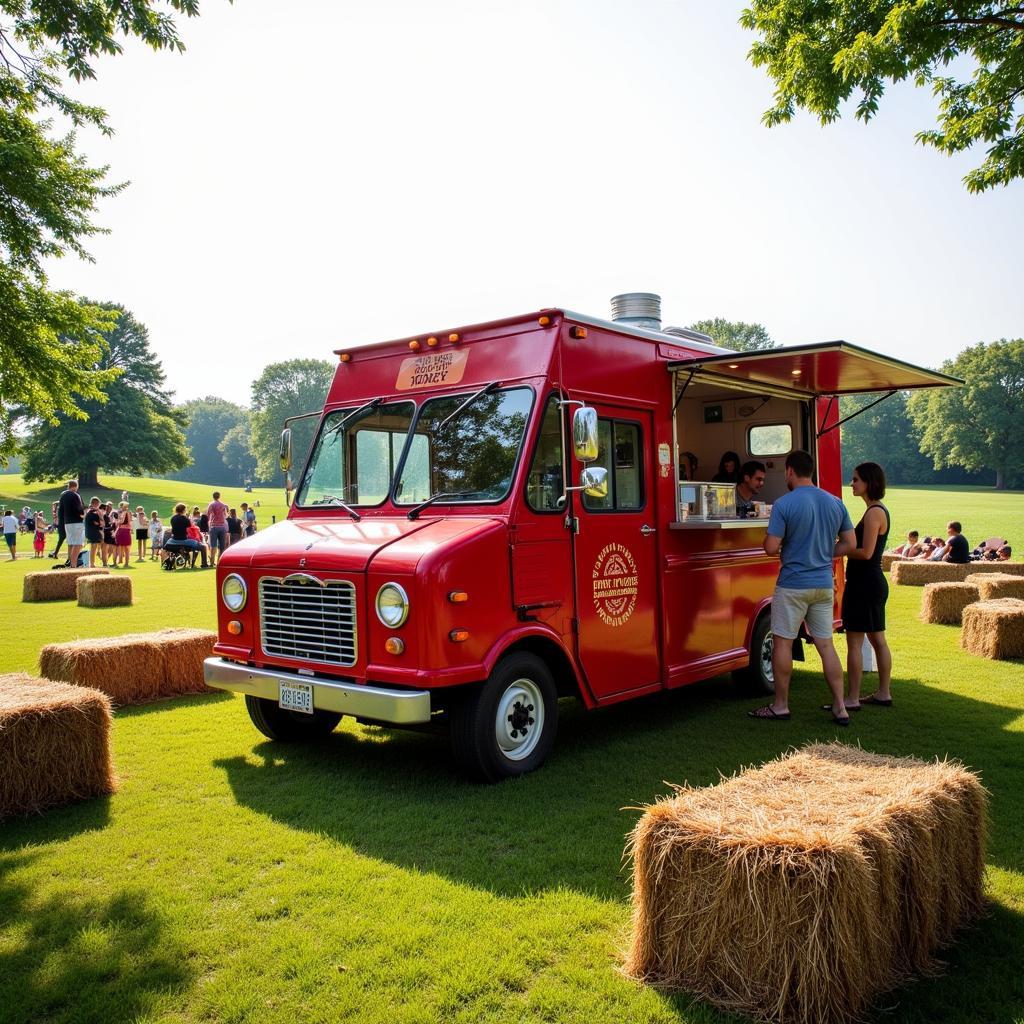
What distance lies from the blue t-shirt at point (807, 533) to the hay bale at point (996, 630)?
4.11 meters

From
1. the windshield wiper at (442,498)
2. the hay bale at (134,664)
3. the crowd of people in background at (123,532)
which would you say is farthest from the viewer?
the crowd of people in background at (123,532)

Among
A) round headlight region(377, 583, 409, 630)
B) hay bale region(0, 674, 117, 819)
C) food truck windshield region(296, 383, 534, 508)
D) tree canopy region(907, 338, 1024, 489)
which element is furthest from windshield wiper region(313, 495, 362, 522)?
tree canopy region(907, 338, 1024, 489)

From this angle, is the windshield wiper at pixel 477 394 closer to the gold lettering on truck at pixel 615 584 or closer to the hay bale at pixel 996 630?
the gold lettering on truck at pixel 615 584

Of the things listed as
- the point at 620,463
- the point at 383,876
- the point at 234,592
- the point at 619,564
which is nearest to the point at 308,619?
the point at 234,592

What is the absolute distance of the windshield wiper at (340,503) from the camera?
656cm

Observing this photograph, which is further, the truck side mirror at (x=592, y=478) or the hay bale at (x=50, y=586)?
the hay bale at (x=50, y=586)

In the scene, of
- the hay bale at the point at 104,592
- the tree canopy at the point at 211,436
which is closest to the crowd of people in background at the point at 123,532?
the hay bale at the point at 104,592

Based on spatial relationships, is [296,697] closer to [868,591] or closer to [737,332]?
[868,591]

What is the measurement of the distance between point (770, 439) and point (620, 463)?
11.5 ft

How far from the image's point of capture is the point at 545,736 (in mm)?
6113

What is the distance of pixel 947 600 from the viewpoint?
42.4ft

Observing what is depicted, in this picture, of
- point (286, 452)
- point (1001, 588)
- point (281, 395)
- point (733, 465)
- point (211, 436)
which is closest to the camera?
point (286, 452)

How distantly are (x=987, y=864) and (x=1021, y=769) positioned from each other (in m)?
1.83

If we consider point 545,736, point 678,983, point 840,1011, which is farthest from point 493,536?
point 840,1011
